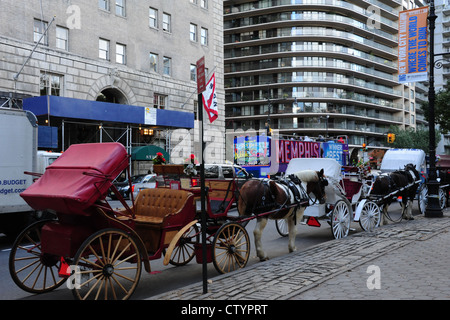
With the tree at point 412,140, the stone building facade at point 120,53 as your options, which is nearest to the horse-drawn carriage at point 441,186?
the stone building facade at point 120,53

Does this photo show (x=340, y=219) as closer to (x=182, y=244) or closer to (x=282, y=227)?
(x=282, y=227)

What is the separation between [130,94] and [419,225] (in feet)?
76.6

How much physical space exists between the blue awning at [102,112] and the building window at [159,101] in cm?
332

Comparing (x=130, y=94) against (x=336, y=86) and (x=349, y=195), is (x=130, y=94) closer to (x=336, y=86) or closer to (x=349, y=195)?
(x=349, y=195)

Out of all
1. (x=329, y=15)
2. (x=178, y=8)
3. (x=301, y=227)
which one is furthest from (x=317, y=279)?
(x=329, y=15)

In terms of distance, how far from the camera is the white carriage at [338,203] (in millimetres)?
10391

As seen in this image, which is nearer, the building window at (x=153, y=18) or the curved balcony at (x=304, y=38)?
the building window at (x=153, y=18)

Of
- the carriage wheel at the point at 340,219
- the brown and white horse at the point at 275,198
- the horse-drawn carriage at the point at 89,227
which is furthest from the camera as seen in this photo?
the carriage wheel at the point at 340,219

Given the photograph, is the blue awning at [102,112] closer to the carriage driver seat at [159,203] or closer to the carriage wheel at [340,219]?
the carriage driver seat at [159,203]

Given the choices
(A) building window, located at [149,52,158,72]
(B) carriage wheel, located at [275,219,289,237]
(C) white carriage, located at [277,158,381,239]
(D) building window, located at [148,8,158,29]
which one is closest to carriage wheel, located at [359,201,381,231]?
(C) white carriage, located at [277,158,381,239]

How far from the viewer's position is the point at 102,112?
84.1 feet

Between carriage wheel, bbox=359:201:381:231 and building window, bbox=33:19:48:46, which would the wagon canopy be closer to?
carriage wheel, bbox=359:201:381:231

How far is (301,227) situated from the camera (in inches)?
537

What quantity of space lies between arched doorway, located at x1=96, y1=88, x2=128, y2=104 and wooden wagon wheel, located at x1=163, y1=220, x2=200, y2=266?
77.2 ft
